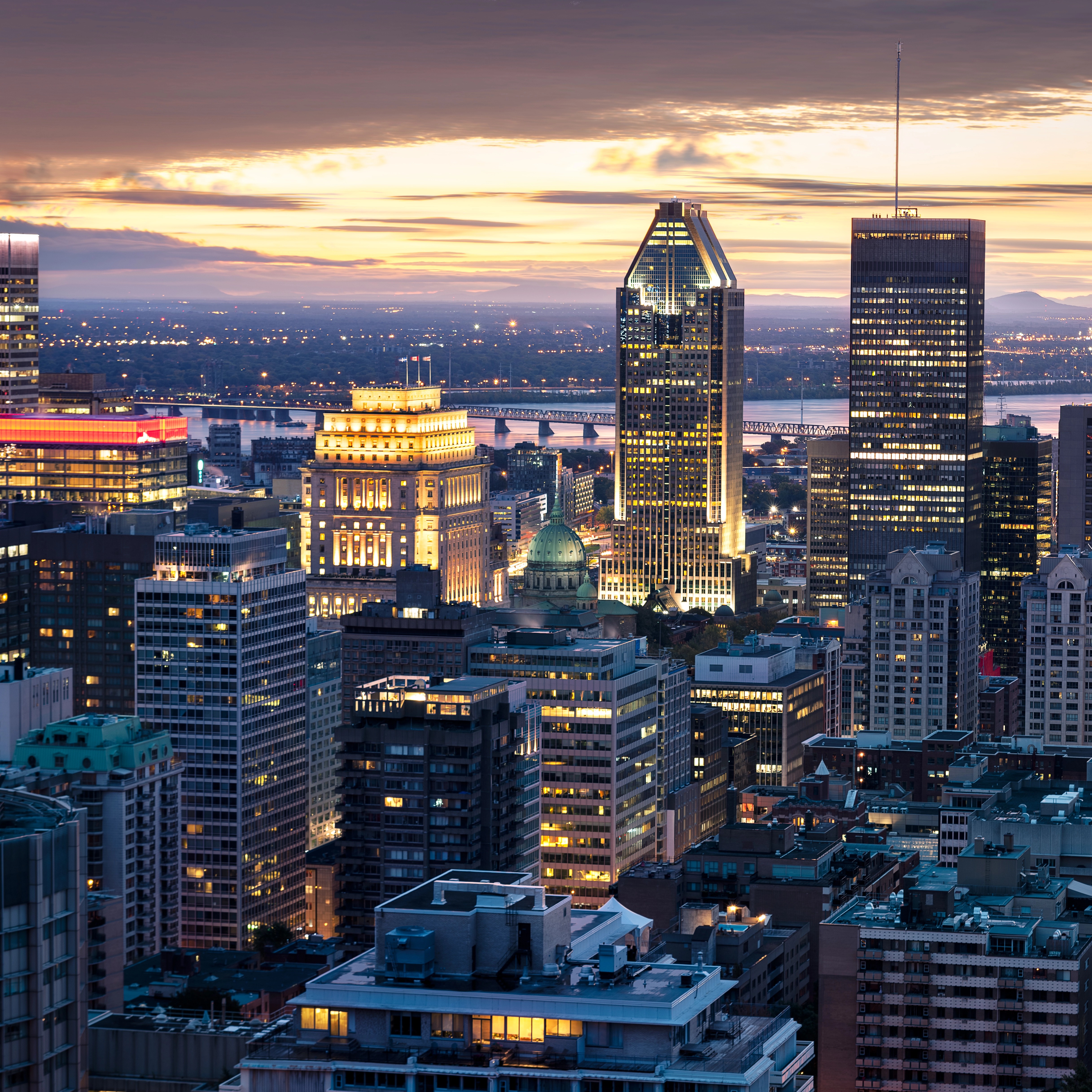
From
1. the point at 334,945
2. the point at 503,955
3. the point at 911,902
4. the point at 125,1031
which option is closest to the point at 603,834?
the point at 334,945

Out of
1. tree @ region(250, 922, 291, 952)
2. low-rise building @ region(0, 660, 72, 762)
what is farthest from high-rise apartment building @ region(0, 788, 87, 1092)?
tree @ region(250, 922, 291, 952)

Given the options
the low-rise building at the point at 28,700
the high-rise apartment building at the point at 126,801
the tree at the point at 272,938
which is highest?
the low-rise building at the point at 28,700

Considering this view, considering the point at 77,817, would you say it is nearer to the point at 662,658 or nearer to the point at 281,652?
the point at 281,652

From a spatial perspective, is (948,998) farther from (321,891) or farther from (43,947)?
(43,947)

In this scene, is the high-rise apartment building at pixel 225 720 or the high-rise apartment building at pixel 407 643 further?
the high-rise apartment building at pixel 407 643

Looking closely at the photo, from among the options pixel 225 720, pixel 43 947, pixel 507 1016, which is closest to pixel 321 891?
pixel 225 720

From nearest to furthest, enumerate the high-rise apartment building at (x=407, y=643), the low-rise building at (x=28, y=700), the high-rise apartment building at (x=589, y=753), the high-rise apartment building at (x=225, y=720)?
the low-rise building at (x=28, y=700) → the high-rise apartment building at (x=225, y=720) → the high-rise apartment building at (x=589, y=753) → the high-rise apartment building at (x=407, y=643)

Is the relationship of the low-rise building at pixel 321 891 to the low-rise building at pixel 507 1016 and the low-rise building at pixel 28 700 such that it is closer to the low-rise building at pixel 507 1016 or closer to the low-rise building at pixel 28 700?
the low-rise building at pixel 28 700

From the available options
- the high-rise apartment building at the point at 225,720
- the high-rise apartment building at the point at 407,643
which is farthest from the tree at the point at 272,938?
the high-rise apartment building at the point at 407,643
